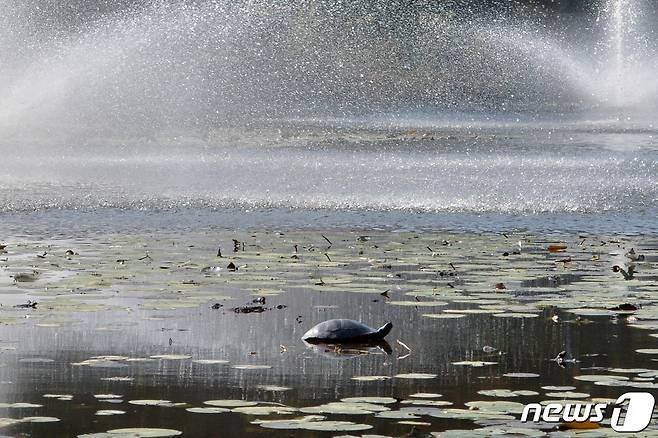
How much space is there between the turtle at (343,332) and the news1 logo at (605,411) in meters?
1.87

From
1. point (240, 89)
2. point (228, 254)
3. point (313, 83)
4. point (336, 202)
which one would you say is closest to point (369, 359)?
point (228, 254)

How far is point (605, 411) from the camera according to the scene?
636cm

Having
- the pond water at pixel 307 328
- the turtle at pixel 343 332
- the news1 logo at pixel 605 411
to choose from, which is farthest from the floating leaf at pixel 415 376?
the turtle at pixel 343 332

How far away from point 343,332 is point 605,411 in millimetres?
2152

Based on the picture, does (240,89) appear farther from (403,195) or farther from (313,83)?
(403,195)

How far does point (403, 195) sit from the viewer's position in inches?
712

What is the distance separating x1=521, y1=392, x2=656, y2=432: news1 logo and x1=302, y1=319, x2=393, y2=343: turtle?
6.12 ft

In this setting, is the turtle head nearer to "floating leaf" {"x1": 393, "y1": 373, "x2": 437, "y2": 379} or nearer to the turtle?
the turtle

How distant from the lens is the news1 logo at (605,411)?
6.11 metres

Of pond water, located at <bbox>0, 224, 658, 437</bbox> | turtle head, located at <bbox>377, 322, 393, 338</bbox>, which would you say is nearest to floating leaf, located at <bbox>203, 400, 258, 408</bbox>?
pond water, located at <bbox>0, 224, 658, 437</bbox>

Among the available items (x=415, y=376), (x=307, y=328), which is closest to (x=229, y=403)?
(x=415, y=376)

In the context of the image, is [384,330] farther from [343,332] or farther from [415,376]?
[415,376]

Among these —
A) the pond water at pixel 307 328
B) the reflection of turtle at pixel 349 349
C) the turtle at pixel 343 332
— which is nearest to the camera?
the pond water at pixel 307 328

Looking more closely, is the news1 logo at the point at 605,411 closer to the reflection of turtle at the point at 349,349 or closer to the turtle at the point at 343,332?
the reflection of turtle at the point at 349,349
